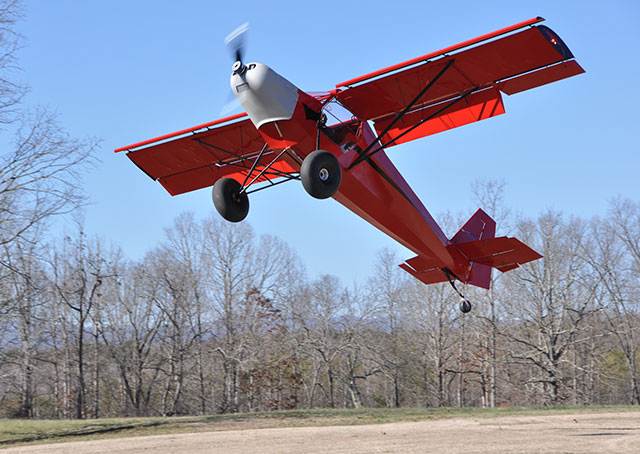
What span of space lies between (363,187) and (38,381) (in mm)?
36127

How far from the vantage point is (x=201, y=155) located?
11242 mm

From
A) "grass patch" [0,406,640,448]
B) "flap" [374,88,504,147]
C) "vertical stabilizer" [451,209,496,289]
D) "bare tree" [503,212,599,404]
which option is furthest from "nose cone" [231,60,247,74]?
"bare tree" [503,212,599,404]

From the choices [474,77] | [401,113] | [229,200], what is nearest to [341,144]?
[401,113]

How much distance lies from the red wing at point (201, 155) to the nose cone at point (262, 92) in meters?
2.16

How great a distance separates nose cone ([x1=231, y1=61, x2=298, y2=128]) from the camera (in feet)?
24.9

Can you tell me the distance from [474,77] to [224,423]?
502 inches

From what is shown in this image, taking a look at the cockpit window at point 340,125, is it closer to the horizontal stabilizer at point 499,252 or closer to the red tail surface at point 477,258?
the red tail surface at point 477,258

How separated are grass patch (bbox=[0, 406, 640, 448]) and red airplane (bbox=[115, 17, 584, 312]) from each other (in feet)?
23.3

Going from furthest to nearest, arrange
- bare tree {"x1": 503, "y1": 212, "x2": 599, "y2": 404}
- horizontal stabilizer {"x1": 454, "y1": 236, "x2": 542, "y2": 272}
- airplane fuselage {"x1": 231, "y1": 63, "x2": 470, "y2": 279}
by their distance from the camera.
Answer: bare tree {"x1": 503, "y1": 212, "x2": 599, "y2": 404} < horizontal stabilizer {"x1": 454, "y1": 236, "x2": 542, "y2": 272} < airplane fuselage {"x1": 231, "y1": 63, "x2": 470, "y2": 279}

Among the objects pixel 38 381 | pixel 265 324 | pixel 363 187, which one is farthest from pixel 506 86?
pixel 38 381

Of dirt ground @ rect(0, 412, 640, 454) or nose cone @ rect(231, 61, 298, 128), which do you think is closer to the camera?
nose cone @ rect(231, 61, 298, 128)

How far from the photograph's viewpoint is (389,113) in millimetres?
9453

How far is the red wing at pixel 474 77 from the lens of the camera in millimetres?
8250

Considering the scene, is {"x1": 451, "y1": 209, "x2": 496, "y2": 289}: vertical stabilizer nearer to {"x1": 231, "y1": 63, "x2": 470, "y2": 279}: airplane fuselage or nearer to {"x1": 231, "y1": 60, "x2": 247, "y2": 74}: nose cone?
{"x1": 231, "y1": 63, "x2": 470, "y2": 279}: airplane fuselage
